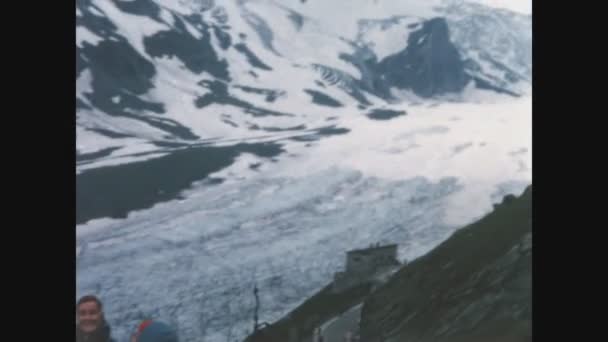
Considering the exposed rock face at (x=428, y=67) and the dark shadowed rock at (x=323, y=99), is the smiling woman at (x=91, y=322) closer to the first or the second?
the dark shadowed rock at (x=323, y=99)

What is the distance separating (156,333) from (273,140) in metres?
1.12

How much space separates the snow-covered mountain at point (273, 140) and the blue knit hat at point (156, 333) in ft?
0.19

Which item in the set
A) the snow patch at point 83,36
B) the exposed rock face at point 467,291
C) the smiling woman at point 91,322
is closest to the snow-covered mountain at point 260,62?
the snow patch at point 83,36

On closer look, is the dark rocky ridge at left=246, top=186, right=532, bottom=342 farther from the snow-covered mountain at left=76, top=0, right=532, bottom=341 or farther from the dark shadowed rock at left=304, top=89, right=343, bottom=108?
the dark shadowed rock at left=304, top=89, right=343, bottom=108

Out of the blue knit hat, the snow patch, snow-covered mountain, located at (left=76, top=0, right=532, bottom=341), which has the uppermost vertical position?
the snow patch

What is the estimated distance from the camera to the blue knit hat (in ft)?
10.8

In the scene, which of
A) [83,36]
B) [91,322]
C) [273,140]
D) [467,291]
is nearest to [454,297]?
[467,291]

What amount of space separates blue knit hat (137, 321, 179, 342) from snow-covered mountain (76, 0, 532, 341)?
59 millimetres

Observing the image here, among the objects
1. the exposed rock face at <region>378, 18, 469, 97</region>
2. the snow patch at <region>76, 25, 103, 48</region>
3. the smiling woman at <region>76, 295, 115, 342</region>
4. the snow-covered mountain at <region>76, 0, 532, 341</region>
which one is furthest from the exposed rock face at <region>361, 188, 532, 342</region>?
the snow patch at <region>76, 25, 103, 48</region>

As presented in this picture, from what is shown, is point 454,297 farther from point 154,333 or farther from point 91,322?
point 91,322

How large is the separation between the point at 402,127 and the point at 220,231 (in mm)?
1123
